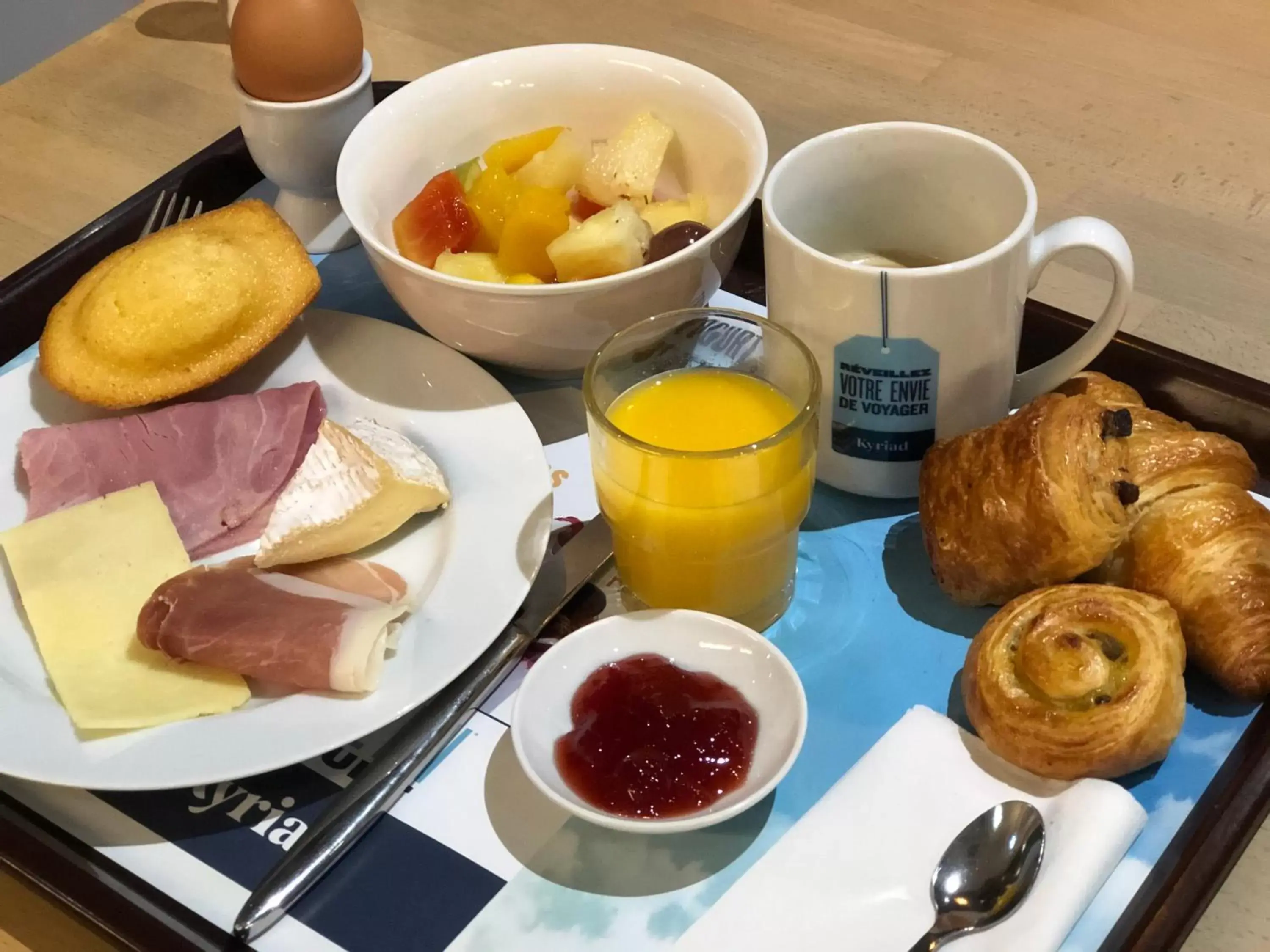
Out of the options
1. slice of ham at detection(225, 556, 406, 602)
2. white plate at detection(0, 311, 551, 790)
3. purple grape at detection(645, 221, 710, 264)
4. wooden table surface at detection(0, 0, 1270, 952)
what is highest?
purple grape at detection(645, 221, 710, 264)

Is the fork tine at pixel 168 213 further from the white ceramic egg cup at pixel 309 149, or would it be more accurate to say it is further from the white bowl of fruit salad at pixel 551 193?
the white bowl of fruit salad at pixel 551 193

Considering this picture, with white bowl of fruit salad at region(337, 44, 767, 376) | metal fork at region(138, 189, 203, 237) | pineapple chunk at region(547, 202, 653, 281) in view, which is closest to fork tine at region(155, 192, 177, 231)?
metal fork at region(138, 189, 203, 237)

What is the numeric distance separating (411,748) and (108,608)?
0.34 meters

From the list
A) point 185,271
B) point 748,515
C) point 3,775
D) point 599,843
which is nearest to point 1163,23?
point 748,515

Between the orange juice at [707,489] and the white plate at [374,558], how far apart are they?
110mm

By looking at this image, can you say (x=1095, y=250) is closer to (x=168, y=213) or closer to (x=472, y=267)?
(x=472, y=267)

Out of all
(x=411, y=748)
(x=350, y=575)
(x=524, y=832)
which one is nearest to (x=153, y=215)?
(x=350, y=575)

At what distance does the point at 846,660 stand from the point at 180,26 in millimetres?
1959

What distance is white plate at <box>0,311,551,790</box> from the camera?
0.99m

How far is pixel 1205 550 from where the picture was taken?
3.44 ft

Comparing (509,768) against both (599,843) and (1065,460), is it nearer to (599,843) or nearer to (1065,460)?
(599,843)

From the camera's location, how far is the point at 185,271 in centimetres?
135

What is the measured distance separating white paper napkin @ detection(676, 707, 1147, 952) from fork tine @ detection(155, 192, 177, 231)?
124cm

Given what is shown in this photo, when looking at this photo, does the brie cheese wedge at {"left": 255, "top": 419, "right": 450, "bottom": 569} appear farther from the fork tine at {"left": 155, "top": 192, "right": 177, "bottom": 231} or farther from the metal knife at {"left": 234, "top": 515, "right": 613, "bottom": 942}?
the fork tine at {"left": 155, "top": 192, "right": 177, "bottom": 231}
